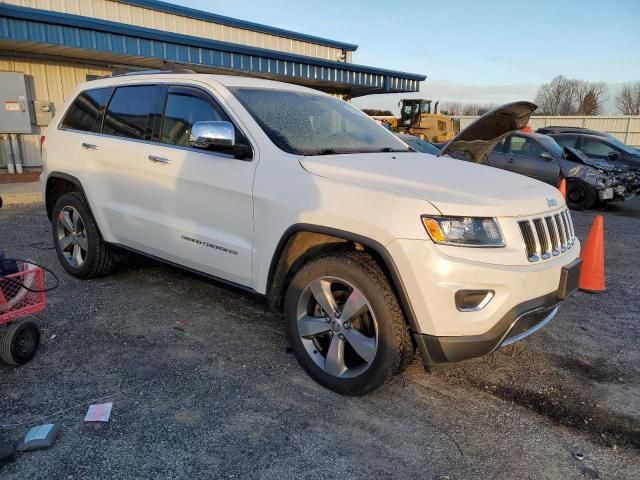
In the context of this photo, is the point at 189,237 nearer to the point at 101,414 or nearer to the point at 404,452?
the point at 101,414

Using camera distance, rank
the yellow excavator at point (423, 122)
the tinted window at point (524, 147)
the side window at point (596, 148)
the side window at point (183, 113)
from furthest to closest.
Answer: the yellow excavator at point (423, 122) → the side window at point (596, 148) → the tinted window at point (524, 147) → the side window at point (183, 113)

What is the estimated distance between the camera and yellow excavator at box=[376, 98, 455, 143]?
2692 cm

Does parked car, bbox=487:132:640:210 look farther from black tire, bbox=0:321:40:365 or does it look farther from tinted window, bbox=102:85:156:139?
black tire, bbox=0:321:40:365

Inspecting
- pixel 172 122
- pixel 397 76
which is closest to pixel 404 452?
pixel 172 122

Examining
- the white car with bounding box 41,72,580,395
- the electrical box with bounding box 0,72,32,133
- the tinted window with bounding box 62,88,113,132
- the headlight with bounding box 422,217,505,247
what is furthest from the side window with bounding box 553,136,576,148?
the electrical box with bounding box 0,72,32,133

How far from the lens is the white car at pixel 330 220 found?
2.62 metres

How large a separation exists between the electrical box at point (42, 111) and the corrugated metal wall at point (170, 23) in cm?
279

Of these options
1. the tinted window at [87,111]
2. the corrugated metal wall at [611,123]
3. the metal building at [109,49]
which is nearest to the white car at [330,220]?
the tinted window at [87,111]

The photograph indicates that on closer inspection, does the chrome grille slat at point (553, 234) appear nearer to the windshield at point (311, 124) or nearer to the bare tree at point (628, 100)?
the windshield at point (311, 124)

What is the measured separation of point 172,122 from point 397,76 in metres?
18.9

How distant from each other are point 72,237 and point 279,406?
10.3 feet

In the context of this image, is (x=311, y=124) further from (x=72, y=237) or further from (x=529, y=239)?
(x=72, y=237)

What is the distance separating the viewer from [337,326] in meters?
2.99

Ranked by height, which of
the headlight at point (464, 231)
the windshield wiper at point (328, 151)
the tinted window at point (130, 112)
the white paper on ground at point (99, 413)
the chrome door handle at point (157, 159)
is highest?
the tinted window at point (130, 112)
